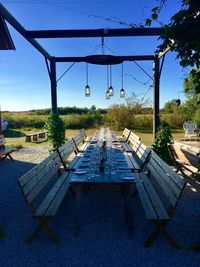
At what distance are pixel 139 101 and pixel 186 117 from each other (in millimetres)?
4301

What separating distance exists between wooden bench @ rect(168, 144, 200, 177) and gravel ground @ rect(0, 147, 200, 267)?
0.60 metres

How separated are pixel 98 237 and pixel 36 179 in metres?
1.22

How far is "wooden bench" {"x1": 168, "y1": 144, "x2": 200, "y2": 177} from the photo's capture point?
16.9 ft

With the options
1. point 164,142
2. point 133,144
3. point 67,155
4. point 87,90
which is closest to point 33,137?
point 87,90

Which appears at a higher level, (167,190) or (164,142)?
(164,142)

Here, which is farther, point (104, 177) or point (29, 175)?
point (104, 177)

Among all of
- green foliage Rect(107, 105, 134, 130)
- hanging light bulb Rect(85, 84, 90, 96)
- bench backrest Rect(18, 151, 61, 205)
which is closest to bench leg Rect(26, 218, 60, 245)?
bench backrest Rect(18, 151, 61, 205)

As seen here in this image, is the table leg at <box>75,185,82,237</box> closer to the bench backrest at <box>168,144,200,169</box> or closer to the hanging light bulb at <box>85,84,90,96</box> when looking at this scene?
the bench backrest at <box>168,144,200,169</box>

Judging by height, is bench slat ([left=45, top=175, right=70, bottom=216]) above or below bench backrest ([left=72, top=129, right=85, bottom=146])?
below

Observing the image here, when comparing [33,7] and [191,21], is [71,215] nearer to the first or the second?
[191,21]

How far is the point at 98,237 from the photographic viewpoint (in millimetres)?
3336

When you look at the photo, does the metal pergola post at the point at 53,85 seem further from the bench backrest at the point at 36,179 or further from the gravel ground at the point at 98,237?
the gravel ground at the point at 98,237

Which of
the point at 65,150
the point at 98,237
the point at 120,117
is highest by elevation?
the point at 120,117

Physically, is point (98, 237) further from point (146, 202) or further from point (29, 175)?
point (29, 175)
